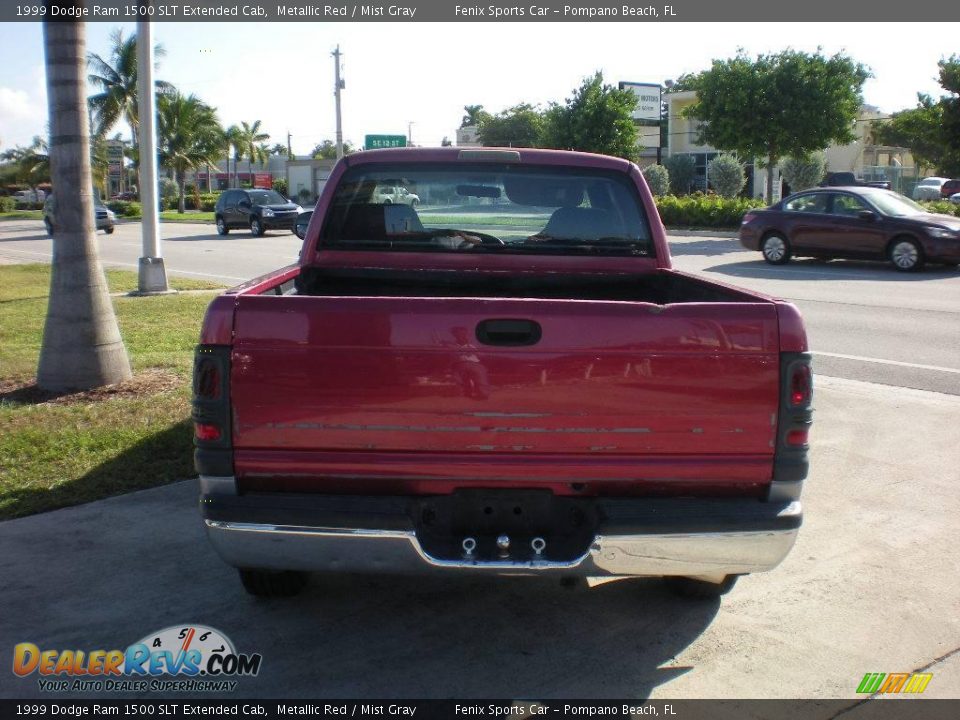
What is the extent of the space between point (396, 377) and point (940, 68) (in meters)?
31.9

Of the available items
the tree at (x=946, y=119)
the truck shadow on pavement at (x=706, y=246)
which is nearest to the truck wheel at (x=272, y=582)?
the truck shadow on pavement at (x=706, y=246)

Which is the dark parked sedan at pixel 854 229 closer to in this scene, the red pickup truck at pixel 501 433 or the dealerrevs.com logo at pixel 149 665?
the red pickup truck at pixel 501 433

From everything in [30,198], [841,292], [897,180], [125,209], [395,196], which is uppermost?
[897,180]

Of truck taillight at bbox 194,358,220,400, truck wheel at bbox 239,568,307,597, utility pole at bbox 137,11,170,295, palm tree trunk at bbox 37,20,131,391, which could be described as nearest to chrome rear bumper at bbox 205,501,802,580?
truck taillight at bbox 194,358,220,400

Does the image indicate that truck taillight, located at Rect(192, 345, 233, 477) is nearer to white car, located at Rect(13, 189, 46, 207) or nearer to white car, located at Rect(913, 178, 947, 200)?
white car, located at Rect(913, 178, 947, 200)

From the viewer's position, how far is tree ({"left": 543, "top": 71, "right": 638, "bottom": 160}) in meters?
35.2

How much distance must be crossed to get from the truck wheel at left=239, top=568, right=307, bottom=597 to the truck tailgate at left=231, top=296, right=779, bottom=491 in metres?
0.96

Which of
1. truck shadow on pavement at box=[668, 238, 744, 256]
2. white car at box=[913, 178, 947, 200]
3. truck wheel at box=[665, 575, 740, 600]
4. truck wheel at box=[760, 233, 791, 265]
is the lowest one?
truck wheel at box=[665, 575, 740, 600]

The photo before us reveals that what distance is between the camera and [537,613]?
434 cm

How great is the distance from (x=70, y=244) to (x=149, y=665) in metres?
5.20

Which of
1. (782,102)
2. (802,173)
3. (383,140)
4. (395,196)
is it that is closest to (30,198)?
(383,140)

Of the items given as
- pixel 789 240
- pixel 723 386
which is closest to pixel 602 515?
pixel 723 386

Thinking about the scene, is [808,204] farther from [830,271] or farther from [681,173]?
[681,173]

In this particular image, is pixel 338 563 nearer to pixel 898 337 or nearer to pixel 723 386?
pixel 723 386
